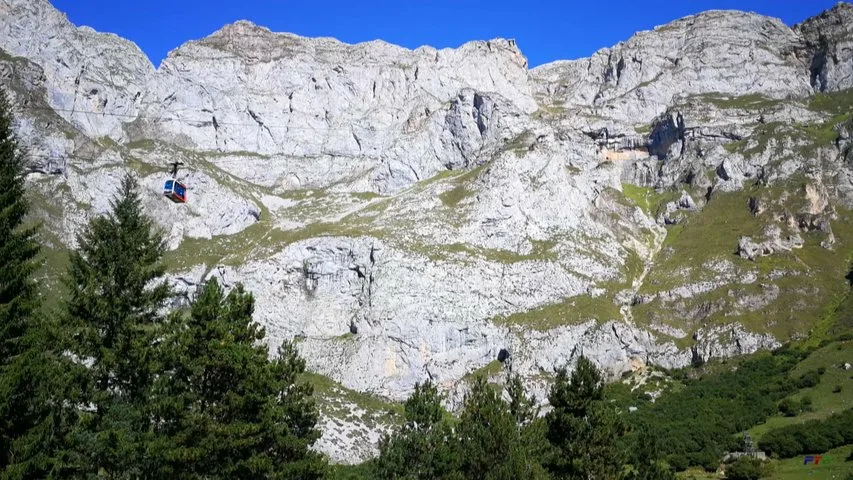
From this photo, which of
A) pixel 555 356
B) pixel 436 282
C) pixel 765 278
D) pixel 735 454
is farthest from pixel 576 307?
pixel 735 454

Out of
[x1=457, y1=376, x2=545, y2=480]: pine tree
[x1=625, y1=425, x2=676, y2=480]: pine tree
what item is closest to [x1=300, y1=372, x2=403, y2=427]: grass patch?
[x1=457, y1=376, x2=545, y2=480]: pine tree

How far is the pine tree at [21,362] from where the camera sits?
2383 cm

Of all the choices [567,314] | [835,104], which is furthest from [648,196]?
[567,314]

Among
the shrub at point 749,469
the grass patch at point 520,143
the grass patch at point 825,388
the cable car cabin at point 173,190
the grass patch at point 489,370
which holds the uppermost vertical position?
the grass patch at point 520,143

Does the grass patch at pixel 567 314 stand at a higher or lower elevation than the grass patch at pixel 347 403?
higher

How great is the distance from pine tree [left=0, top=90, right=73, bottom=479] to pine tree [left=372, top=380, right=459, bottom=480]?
2250 centimetres

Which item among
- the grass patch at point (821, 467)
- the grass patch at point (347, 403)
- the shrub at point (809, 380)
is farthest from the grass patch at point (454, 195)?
the grass patch at point (821, 467)

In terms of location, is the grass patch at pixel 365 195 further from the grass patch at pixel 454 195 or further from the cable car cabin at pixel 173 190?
the cable car cabin at pixel 173 190

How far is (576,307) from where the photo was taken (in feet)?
423

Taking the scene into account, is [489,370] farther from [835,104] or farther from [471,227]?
[835,104]

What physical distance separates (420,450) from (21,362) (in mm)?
28048

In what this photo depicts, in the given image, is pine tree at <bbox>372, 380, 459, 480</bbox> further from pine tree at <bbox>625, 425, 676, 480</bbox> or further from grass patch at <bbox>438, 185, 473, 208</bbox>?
grass patch at <bbox>438, 185, 473, 208</bbox>

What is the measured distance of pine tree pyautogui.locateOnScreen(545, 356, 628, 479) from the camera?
40688mm

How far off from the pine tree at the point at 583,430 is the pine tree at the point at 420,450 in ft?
22.1
